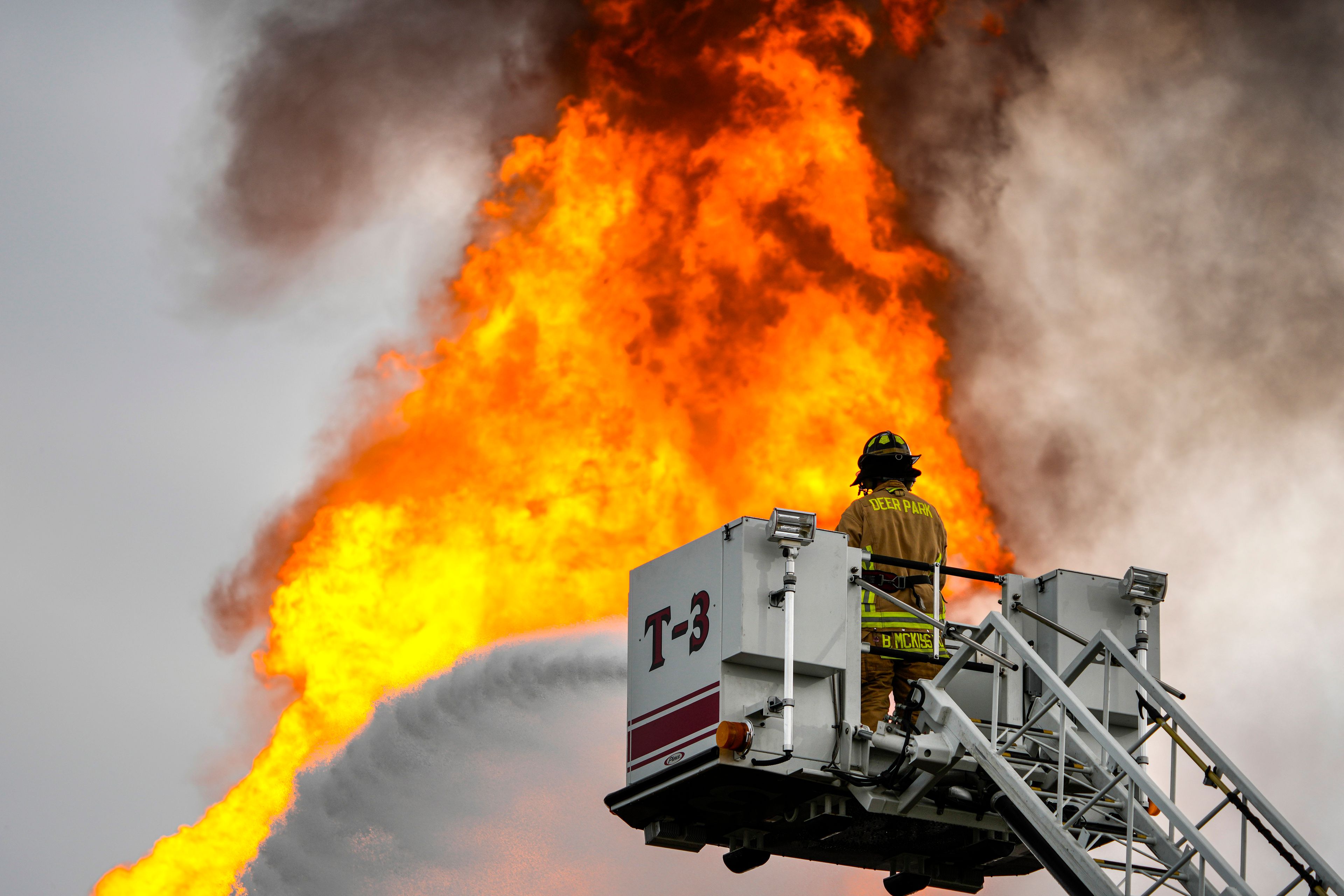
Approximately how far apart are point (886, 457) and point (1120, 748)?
15.3ft

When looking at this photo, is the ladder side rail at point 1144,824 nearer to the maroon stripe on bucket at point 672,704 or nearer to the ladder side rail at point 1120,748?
the ladder side rail at point 1120,748

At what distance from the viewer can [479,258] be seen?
30.4 meters

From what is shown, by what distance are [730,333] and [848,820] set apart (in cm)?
1445

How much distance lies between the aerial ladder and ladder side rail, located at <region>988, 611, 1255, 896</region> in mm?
30

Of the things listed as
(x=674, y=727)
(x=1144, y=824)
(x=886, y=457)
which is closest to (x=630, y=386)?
(x=886, y=457)

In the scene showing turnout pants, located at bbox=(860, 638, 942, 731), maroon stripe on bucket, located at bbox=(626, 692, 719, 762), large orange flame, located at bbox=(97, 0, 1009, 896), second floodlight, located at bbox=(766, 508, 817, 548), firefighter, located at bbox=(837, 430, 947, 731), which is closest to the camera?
maroon stripe on bucket, located at bbox=(626, 692, 719, 762)

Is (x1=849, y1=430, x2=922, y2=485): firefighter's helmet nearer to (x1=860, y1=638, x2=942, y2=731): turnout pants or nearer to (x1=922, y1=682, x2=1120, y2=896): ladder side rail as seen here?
(x1=860, y1=638, x2=942, y2=731): turnout pants

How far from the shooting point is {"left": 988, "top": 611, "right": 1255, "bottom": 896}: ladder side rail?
1351 centimetres

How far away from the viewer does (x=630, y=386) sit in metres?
29.7

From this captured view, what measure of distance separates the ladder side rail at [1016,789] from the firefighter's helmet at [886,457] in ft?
7.95

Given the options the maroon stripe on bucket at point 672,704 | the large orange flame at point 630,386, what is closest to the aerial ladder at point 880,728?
the maroon stripe on bucket at point 672,704

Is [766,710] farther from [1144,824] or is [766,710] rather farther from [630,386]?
[630,386]

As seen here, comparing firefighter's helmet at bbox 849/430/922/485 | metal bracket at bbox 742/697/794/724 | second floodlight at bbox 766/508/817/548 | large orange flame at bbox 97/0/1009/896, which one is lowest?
metal bracket at bbox 742/697/794/724

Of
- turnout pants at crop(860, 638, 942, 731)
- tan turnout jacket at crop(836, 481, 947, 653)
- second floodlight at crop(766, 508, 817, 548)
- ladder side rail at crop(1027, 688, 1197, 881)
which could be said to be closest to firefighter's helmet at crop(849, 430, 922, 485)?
tan turnout jacket at crop(836, 481, 947, 653)
